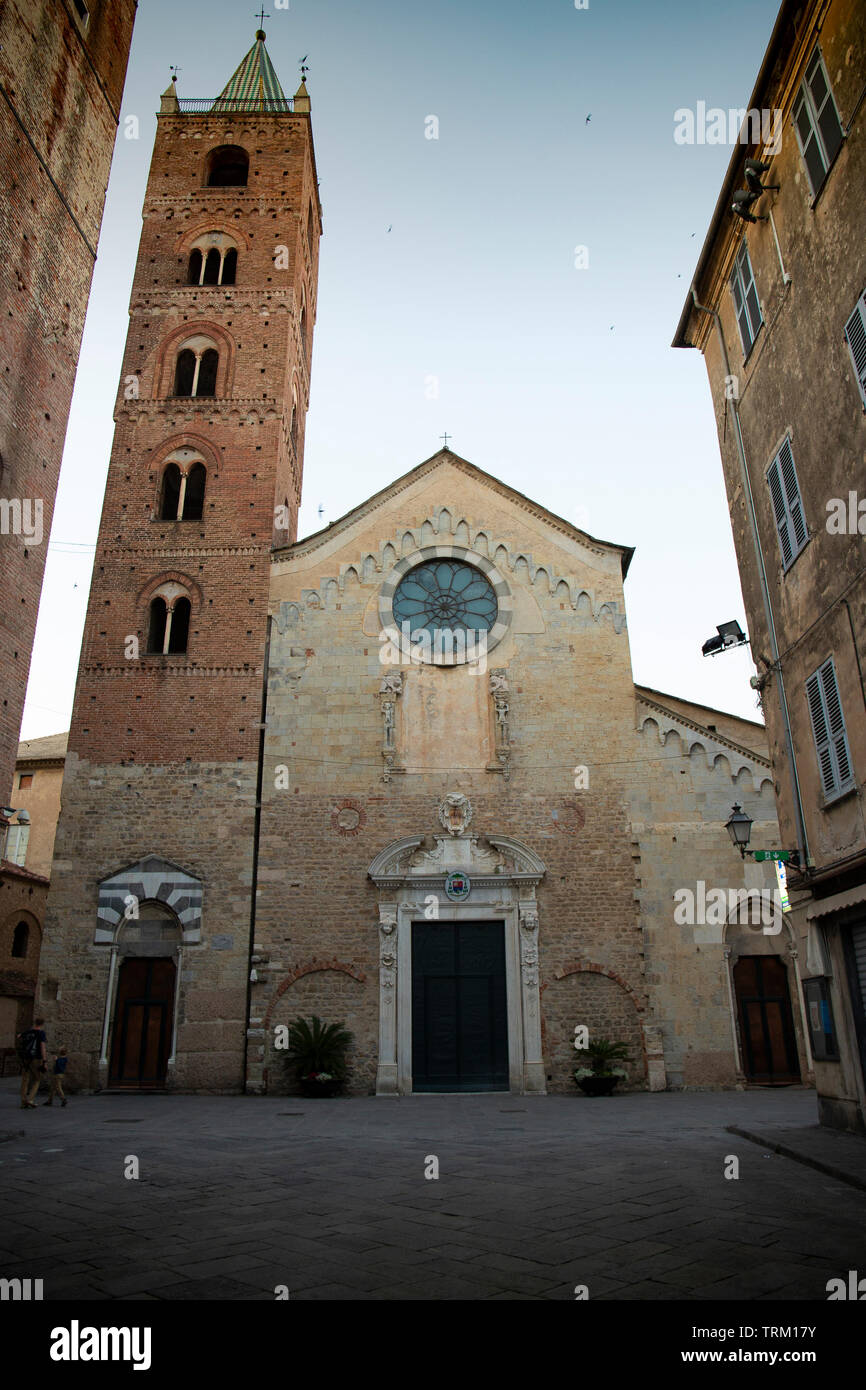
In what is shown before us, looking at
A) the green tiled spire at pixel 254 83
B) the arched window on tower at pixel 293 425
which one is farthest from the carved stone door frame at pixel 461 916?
the green tiled spire at pixel 254 83

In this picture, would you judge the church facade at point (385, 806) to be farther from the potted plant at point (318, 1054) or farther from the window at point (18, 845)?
the window at point (18, 845)

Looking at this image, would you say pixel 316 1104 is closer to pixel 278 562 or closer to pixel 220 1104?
pixel 220 1104

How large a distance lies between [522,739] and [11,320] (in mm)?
12930

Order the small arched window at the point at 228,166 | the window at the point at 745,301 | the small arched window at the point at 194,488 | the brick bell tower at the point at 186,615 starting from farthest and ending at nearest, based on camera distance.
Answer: the small arched window at the point at 228,166 < the small arched window at the point at 194,488 < the brick bell tower at the point at 186,615 < the window at the point at 745,301

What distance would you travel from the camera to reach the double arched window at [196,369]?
2477 centimetres

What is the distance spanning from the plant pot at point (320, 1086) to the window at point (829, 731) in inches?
459

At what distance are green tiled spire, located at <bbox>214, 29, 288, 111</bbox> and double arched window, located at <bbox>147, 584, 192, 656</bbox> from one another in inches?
696

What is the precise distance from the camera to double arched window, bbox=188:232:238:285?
26.0 m

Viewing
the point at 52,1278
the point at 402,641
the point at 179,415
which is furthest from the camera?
the point at 179,415

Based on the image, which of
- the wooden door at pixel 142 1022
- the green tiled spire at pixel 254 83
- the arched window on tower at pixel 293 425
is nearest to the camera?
the wooden door at pixel 142 1022

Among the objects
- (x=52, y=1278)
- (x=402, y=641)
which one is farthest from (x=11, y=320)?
(x=52, y=1278)

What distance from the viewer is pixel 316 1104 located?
16.5 metres

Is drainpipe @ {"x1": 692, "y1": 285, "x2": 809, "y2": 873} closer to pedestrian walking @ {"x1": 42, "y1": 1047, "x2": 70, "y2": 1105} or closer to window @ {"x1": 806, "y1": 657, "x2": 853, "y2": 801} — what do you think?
window @ {"x1": 806, "y1": 657, "x2": 853, "y2": 801}

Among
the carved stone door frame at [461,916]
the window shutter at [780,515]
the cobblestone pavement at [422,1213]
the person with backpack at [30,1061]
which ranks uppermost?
the window shutter at [780,515]
